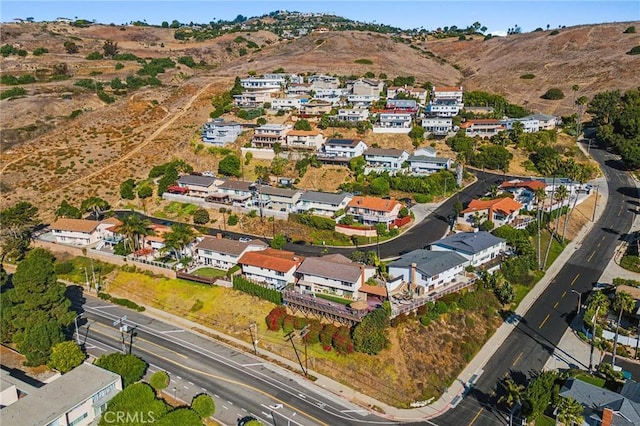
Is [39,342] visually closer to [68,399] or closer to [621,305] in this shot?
[68,399]

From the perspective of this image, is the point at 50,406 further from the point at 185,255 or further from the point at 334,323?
the point at 185,255

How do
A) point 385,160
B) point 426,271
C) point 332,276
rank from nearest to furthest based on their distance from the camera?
point 332,276 < point 426,271 < point 385,160

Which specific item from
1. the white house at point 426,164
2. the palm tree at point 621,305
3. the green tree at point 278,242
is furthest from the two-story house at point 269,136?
the palm tree at point 621,305

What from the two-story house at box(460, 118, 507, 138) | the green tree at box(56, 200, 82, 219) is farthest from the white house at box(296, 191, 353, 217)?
the two-story house at box(460, 118, 507, 138)

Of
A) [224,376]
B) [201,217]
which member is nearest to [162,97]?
[201,217]

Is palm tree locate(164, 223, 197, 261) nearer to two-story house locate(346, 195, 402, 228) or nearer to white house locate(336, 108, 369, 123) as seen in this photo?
two-story house locate(346, 195, 402, 228)

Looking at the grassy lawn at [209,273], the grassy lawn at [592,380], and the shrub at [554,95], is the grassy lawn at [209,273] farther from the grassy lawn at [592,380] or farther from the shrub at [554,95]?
the shrub at [554,95]

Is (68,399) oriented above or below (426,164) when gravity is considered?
below
